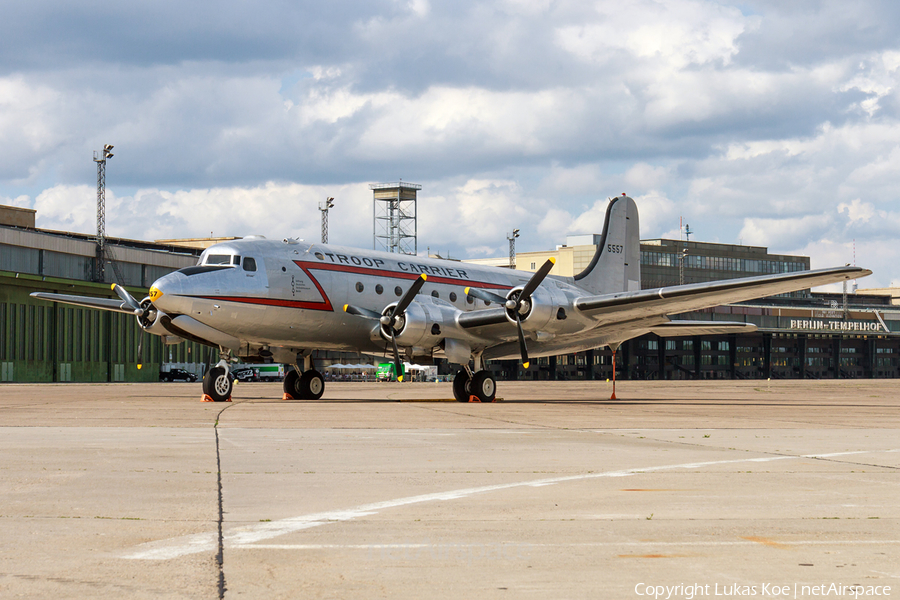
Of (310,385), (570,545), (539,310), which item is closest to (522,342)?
(539,310)

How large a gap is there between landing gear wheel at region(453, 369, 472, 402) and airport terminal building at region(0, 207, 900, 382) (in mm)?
52060

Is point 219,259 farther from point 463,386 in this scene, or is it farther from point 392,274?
point 463,386

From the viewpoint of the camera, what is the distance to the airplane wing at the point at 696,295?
25594mm

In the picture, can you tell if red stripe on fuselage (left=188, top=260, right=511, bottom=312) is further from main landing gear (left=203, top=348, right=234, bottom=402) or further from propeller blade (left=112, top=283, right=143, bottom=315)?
propeller blade (left=112, top=283, right=143, bottom=315)

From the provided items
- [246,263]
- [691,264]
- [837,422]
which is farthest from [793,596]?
[691,264]

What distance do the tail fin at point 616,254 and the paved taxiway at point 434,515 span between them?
22.8 m

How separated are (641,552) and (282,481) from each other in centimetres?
459

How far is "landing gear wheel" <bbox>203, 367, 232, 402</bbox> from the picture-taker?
26.7 m

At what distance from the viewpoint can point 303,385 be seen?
3078 centimetres

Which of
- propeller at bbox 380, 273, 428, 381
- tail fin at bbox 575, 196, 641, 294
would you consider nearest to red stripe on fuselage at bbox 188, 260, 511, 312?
propeller at bbox 380, 273, 428, 381

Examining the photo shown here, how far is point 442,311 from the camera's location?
29281mm

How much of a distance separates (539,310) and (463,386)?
3.98 metres

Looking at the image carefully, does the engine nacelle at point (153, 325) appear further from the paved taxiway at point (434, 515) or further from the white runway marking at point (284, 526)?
the white runway marking at point (284, 526)

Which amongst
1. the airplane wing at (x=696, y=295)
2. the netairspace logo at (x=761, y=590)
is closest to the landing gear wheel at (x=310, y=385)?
the airplane wing at (x=696, y=295)
